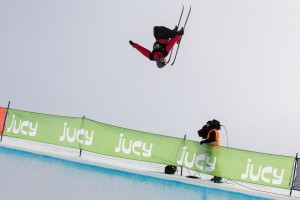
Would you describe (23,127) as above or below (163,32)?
below

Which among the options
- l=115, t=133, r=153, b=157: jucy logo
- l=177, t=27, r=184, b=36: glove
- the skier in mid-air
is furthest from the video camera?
l=177, t=27, r=184, b=36: glove

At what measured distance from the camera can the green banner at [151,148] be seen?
8906 mm

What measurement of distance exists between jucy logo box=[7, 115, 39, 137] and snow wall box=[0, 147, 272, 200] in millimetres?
2031

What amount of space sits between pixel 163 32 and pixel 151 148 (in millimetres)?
3407

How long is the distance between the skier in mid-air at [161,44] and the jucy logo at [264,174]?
3.55m

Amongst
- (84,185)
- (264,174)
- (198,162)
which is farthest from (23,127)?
(264,174)

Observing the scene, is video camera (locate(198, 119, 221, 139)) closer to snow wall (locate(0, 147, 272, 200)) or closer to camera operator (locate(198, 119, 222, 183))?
camera operator (locate(198, 119, 222, 183))

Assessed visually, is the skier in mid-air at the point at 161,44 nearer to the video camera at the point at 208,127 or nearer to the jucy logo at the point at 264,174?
the video camera at the point at 208,127

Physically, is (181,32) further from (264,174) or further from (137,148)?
(264,174)

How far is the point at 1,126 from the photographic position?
11406mm

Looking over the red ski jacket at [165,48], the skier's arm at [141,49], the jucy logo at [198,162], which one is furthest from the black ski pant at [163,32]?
the jucy logo at [198,162]

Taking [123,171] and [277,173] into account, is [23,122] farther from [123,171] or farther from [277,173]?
[277,173]

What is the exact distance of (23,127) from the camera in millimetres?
11062

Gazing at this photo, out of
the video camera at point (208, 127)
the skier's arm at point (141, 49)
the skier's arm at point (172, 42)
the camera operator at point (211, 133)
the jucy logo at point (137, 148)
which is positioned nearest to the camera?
the skier's arm at point (172, 42)
